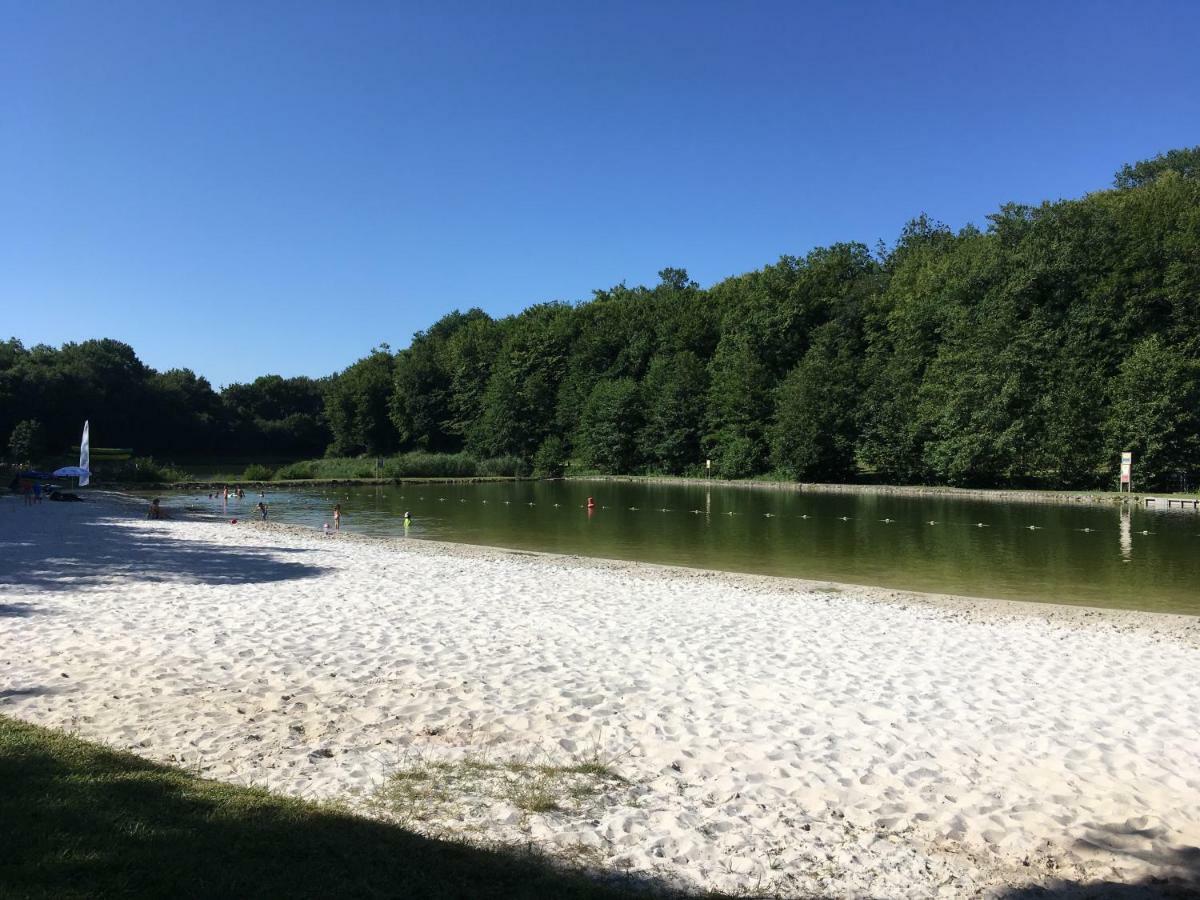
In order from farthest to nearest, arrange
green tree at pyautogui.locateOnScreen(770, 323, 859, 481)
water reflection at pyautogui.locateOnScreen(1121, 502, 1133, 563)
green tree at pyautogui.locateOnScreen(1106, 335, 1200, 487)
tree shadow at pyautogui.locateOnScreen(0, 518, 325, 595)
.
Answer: green tree at pyautogui.locateOnScreen(770, 323, 859, 481) → green tree at pyautogui.locateOnScreen(1106, 335, 1200, 487) → water reflection at pyautogui.locateOnScreen(1121, 502, 1133, 563) → tree shadow at pyautogui.locateOnScreen(0, 518, 325, 595)

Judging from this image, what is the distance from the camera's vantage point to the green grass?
3.37m

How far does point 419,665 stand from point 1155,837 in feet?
21.6

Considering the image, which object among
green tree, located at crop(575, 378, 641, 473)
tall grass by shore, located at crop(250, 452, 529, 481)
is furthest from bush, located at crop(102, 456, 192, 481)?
green tree, located at crop(575, 378, 641, 473)

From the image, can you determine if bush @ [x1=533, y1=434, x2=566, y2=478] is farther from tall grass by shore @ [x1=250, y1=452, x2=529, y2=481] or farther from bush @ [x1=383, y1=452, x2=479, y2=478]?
bush @ [x1=383, y1=452, x2=479, y2=478]

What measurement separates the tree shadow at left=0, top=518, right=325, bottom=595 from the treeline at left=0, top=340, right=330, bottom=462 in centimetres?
5091

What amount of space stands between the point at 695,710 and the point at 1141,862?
3.49 metres

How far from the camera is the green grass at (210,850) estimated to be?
3371mm

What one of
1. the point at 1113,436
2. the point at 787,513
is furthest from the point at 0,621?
the point at 1113,436

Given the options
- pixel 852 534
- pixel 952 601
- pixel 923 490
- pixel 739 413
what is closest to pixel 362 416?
pixel 739 413

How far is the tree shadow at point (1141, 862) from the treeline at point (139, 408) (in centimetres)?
7105

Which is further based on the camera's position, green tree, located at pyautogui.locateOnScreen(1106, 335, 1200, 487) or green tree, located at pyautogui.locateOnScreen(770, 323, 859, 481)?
green tree, located at pyautogui.locateOnScreen(770, 323, 859, 481)

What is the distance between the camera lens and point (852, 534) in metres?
26.9

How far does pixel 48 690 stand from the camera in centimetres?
689

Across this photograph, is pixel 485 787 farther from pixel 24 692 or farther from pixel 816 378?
pixel 816 378
